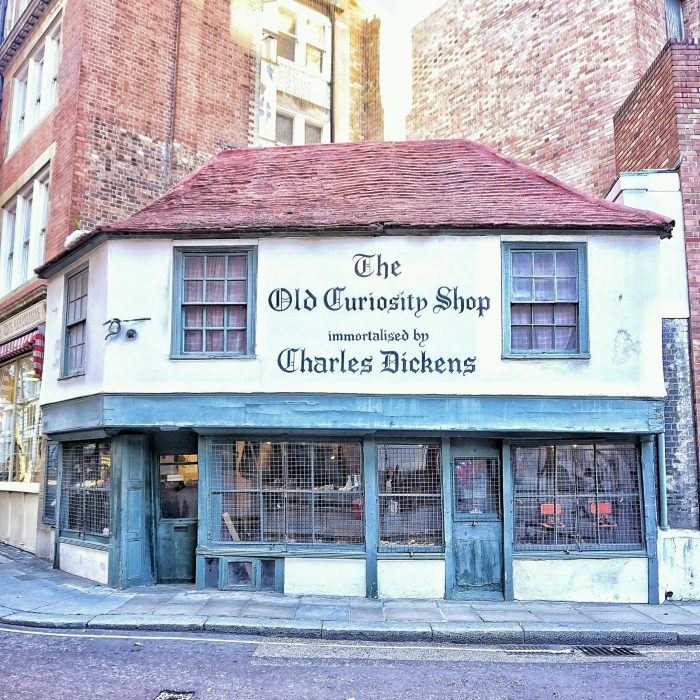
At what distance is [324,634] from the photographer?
27.2ft

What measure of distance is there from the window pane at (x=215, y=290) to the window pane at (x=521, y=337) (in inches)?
167

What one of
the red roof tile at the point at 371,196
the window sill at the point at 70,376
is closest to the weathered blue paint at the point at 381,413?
the window sill at the point at 70,376

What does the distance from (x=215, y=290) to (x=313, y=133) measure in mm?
9894

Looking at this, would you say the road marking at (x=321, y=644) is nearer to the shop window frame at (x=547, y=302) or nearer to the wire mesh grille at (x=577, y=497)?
the wire mesh grille at (x=577, y=497)

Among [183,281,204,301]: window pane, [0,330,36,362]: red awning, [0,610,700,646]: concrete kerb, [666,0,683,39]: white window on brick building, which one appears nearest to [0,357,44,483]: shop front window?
[0,330,36,362]: red awning

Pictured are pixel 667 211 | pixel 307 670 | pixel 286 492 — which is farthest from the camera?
pixel 667 211

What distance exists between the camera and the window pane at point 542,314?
10.2m

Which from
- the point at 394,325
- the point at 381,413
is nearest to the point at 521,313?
the point at 394,325

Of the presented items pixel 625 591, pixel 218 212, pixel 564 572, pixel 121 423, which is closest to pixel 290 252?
pixel 218 212

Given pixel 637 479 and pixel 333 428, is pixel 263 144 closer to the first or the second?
pixel 333 428

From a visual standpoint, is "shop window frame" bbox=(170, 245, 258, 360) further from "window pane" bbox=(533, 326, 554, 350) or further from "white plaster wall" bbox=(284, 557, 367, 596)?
"window pane" bbox=(533, 326, 554, 350)

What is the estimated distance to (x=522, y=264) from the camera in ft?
33.8

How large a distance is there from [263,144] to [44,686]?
44.4 feet

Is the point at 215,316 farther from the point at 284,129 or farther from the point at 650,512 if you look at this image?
the point at 284,129
